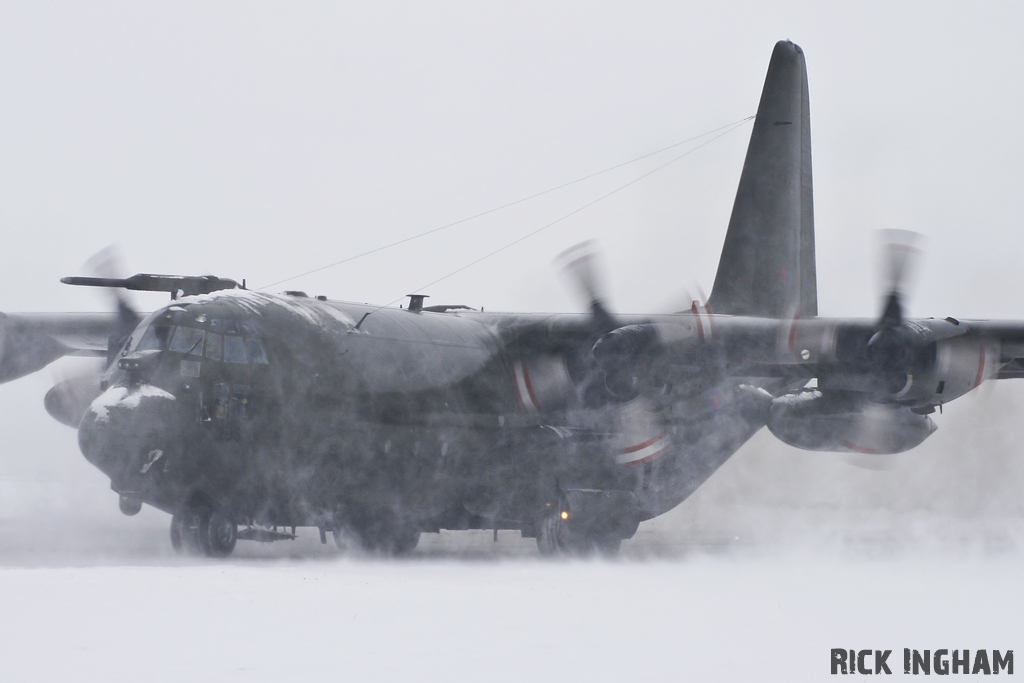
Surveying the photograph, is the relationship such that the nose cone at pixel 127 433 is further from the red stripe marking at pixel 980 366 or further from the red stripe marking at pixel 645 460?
the red stripe marking at pixel 980 366

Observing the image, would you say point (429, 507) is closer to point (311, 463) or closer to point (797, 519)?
point (311, 463)

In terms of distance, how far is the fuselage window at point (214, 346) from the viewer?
512 inches

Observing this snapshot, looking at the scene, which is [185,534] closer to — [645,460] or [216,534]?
[216,534]

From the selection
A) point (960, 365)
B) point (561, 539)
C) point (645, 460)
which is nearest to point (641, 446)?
point (645, 460)

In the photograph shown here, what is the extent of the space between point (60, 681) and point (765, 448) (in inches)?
743

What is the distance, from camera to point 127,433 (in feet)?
39.7

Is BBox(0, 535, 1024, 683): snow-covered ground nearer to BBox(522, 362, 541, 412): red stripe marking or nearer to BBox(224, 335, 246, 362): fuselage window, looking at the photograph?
BBox(224, 335, 246, 362): fuselage window

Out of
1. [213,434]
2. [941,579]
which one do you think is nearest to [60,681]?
[213,434]

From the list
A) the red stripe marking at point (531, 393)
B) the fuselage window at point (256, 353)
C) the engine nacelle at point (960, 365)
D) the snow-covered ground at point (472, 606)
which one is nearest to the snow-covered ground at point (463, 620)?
the snow-covered ground at point (472, 606)

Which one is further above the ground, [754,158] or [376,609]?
[754,158]

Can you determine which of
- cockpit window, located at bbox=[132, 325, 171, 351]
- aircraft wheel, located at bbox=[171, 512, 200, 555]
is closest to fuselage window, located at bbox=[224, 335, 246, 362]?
cockpit window, located at bbox=[132, 325, 171, 351]

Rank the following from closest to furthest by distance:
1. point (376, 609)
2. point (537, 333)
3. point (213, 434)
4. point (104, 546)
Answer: point (376, 609), point (213, 434), point (104, 546), point (537, 333)

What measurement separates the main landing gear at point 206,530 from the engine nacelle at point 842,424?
8.43m

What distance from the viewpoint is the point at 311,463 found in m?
13.6
